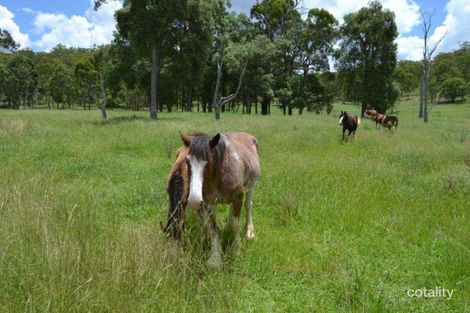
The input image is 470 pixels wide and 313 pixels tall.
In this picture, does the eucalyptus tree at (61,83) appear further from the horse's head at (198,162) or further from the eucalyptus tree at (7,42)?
the horse's head at (198,162)

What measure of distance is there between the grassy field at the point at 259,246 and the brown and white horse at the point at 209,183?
0.24m

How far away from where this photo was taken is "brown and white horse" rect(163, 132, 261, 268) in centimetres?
410

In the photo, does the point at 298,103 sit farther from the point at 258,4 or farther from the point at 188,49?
the point at 188,49

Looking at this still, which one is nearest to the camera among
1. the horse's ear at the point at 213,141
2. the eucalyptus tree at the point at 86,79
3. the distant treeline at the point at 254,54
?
the horse's ear at the point at 213,141

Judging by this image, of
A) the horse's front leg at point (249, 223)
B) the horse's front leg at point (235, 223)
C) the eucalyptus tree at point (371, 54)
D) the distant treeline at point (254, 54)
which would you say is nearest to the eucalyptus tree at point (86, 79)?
the distant treeline at point (254, 54)

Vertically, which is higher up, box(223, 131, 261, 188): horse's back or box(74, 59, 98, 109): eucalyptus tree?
box(74, 59, 98, 109): eucalyptus tree

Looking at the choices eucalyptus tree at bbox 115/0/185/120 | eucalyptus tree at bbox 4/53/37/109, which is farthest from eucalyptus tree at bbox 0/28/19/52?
eucalyptus tree at bbox 115/0/185/120

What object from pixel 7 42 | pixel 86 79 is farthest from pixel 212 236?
pixel 7 42

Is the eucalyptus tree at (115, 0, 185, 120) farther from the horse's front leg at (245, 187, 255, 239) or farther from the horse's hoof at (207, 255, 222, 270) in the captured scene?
the horse's hoof at (207, 255, 222, 270)

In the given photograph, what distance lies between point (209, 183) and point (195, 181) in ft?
2.32

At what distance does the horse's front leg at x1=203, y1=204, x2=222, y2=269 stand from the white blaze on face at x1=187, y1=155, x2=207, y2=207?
69cm

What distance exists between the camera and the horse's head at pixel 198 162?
3.84 m

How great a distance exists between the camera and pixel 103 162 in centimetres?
1073

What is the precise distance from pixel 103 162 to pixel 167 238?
23.9ft
